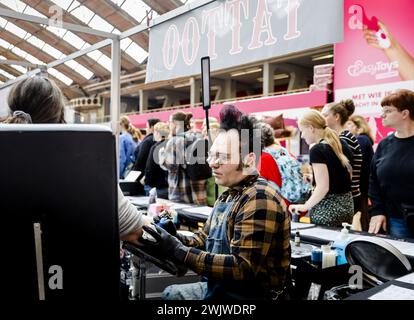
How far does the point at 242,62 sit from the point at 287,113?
705 centimetres

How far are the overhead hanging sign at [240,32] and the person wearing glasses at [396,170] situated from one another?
781 millimetres

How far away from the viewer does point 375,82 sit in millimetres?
5934

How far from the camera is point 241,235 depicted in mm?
1177

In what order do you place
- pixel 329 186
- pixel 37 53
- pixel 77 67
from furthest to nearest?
pixel 77 67
pixel 37 53
pixel 329 186

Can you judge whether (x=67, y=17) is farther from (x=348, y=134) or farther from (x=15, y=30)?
(x=348, y=134)

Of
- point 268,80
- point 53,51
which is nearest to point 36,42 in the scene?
point 53,51

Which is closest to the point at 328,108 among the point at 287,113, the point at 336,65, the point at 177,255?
the point at 177,255

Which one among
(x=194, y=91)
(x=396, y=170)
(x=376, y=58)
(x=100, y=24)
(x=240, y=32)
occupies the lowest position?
(x=396, y=170)

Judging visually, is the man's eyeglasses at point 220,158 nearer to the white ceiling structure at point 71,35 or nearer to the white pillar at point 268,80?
the white ceiling structure at point 71,35

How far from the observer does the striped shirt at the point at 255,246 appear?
116 centimetres

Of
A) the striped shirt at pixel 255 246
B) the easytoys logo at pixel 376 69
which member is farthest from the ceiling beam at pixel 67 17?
the easytoys logo at pixel 376 69

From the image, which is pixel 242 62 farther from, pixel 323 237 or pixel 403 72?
pixel 403 72

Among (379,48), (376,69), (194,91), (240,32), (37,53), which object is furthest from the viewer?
(194,91)

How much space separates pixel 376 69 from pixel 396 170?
444cm
